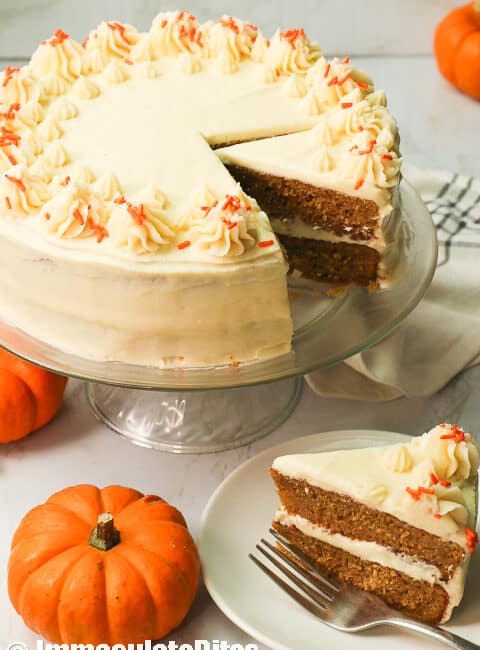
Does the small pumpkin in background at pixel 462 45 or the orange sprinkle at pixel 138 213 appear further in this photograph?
the small pumpkin in background at pixel 462 45

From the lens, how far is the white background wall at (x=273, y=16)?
20.1 feet

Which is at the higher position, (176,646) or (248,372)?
(248,372)

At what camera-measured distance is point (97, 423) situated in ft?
13.0

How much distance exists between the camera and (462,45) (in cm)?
595

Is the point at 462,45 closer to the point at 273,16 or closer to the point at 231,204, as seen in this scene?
the point at 273,16

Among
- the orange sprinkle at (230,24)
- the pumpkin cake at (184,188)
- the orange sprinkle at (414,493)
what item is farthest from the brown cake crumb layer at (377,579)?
the orange sprinkle at (230,24)

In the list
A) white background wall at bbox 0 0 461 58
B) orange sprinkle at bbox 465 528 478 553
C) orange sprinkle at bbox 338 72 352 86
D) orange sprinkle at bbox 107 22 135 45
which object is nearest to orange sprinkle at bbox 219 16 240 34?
orange sprinkle at bbox 107 22 135 45

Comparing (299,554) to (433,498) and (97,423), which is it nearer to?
(433,498)

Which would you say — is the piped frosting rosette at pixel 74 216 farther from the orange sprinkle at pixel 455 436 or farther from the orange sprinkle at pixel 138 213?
the orange sprinkle at pixel 455 436

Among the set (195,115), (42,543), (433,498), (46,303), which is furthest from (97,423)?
(433,498)

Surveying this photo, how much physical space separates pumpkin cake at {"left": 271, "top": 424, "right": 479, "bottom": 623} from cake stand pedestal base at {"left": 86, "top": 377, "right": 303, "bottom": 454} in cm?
69

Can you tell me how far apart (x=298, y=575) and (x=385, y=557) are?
27 cm

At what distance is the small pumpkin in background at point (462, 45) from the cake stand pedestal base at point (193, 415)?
274 centimetres

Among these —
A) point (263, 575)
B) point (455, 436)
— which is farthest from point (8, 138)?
point (455, 436)
